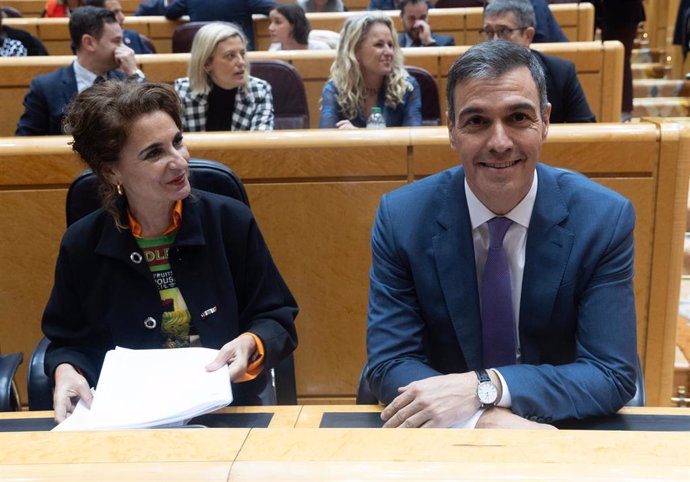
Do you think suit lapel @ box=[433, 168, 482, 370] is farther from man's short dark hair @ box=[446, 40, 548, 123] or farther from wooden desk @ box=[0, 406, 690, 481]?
wooden desk @ box=[0, 406, 690, 481]

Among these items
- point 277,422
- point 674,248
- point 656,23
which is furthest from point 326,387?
point 656,23

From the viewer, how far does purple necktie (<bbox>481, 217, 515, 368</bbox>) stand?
153cm

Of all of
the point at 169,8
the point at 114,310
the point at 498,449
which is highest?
the point at 169,8

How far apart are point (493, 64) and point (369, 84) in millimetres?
2286

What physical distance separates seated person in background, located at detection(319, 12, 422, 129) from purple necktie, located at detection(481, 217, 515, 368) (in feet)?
6.80

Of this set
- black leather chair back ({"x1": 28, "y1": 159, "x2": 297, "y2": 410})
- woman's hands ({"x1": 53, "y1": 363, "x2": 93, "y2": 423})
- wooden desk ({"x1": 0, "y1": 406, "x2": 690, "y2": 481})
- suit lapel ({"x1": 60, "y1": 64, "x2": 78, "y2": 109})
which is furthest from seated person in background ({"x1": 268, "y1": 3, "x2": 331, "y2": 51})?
wooden desk ({"x1": 0, "y1": 406, "x2": 690, "y2": 481})

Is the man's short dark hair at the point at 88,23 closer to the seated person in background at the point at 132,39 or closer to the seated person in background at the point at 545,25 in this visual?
the seated person in background at the point at 132,39

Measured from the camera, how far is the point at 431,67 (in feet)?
13.7

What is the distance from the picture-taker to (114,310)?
1757 mm

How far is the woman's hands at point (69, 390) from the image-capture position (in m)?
1.53

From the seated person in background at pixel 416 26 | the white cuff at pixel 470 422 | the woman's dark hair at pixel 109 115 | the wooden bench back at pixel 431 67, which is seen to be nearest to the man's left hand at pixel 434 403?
the white cuff at pixel 470 422

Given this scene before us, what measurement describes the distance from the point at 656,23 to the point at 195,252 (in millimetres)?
6798

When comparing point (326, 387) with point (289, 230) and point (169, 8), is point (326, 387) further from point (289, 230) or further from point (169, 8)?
point (169, 8)

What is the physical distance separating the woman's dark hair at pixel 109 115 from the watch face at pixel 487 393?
87 centimetres
